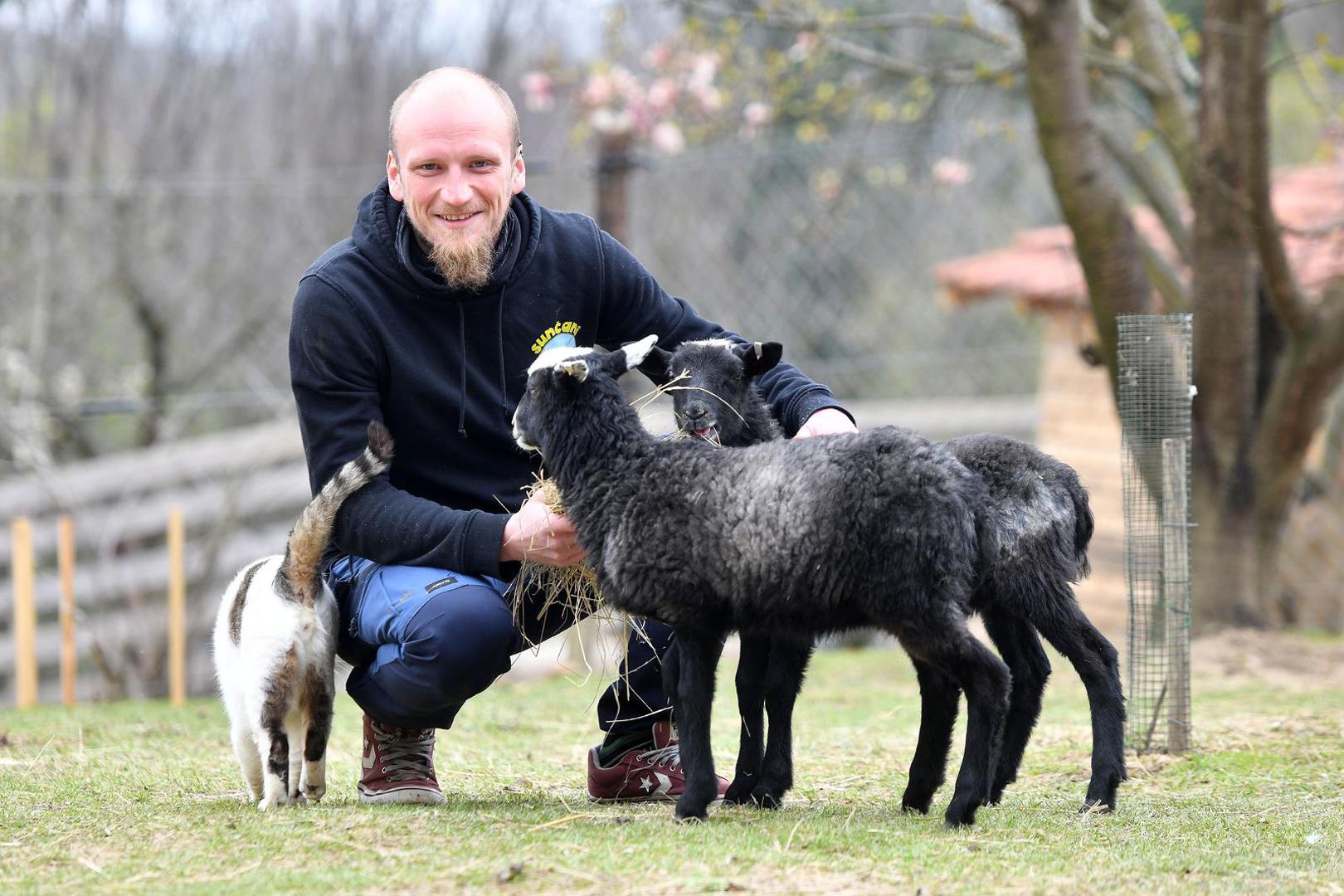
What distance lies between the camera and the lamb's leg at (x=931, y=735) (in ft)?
13.6

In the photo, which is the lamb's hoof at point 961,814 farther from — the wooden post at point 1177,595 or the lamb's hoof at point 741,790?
A: the wooden post at point 1177,595

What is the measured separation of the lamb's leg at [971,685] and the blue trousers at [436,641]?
3.50 ft

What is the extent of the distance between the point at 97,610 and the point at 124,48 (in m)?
4.73

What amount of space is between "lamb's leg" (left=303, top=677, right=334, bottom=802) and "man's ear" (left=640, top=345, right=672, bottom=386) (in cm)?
156

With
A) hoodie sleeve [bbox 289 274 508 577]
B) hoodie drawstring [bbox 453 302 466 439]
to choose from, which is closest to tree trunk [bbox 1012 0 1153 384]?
hoodie drawstring [bbox 453 302 466 439]

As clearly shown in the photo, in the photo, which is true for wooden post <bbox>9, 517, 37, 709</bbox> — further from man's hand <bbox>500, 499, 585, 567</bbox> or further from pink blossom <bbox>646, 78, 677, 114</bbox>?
pink blossom <bbox>646, 78, 677, 114</bbox>

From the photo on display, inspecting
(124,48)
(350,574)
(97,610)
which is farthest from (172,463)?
(350,574)

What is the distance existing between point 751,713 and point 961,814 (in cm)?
75

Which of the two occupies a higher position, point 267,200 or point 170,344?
point 267,200

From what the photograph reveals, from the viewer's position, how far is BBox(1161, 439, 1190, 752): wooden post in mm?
5621

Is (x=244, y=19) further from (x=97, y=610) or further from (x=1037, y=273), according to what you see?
(x=1037, y=273)

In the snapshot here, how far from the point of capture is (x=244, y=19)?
12.4 meters

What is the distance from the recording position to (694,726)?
13.5 ft

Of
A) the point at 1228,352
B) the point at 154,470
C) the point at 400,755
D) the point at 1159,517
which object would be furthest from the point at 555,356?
the point at 154,470
